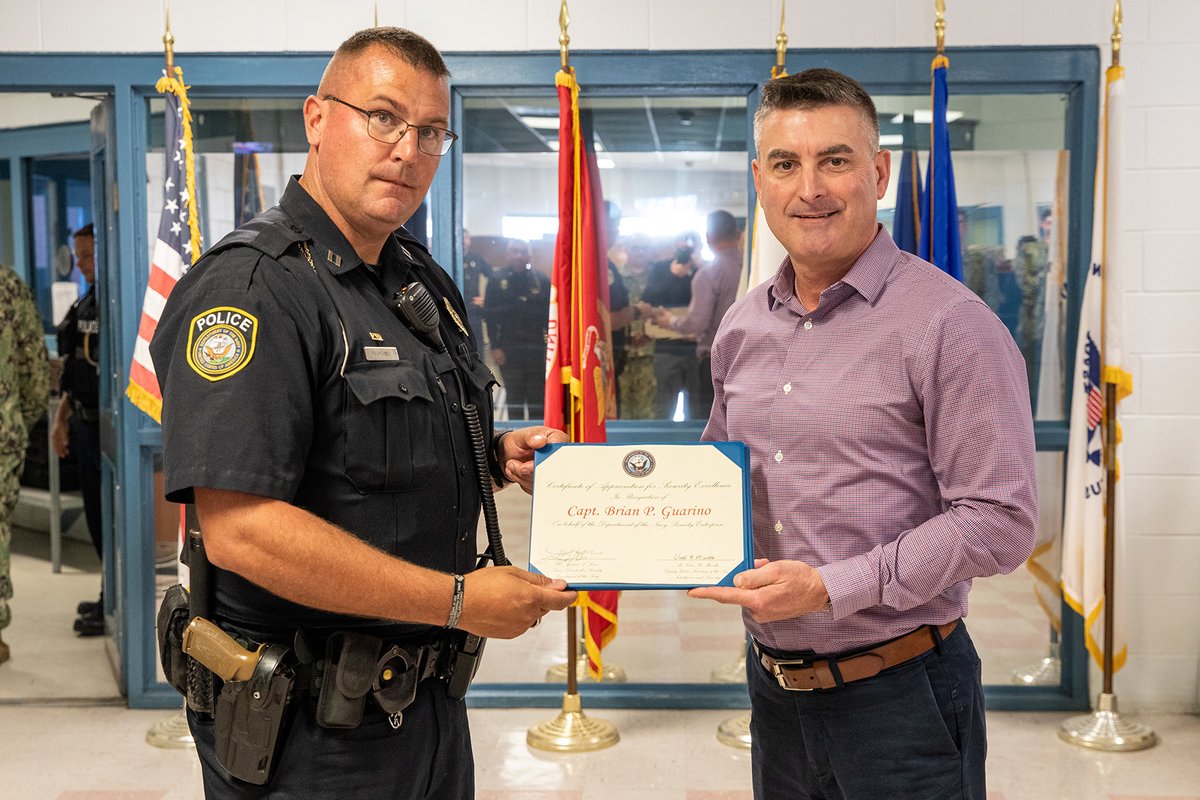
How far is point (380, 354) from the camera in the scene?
157 centimetres

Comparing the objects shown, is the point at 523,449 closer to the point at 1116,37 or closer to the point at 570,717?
the point at 570,717

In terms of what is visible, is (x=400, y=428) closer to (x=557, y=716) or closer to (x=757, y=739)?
(x=757, y=739)

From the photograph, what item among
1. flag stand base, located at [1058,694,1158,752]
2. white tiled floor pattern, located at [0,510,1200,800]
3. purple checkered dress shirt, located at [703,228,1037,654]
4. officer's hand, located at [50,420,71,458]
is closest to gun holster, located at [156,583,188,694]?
purple checkered dress shirt, located at [703,228,1037,654]

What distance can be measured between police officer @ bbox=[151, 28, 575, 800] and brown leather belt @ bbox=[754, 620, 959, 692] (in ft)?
1.29

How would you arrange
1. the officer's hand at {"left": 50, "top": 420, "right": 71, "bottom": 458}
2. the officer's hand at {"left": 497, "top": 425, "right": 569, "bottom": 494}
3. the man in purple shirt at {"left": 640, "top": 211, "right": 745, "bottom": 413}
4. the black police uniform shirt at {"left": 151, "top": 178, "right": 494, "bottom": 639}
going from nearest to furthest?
the black police uniform shirt at {"left": 151, "top": 178, "right": 494, "bottom": 639}
the officer's hand at {"left": 497, "top": 425, "right": 569, "bottom": 494}
the man in purple shirt at {"left": 640, "top": 211, "right": 745, "bottom": 413}
the officer's hand at {"left": 50, "top": 420, "right": 71, "bottom": 458}

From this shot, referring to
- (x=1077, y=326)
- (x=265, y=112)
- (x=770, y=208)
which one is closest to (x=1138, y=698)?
(x=1077, y=326)

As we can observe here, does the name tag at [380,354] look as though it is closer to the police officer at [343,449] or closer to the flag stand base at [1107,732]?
the police officer at [343,449]

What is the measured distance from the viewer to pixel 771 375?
1.81 meters

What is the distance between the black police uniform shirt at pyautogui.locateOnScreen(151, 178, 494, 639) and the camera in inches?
55.4

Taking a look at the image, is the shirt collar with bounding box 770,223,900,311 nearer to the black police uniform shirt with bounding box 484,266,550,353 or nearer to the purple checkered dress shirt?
the purple checkered dress shirt

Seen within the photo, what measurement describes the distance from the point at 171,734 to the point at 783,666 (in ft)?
8.58

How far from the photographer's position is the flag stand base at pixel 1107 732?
3.53m

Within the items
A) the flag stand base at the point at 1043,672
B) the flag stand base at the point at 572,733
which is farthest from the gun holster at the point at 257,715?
the flag stand base at the point at 1043,672

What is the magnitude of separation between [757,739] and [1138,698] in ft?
8.37
